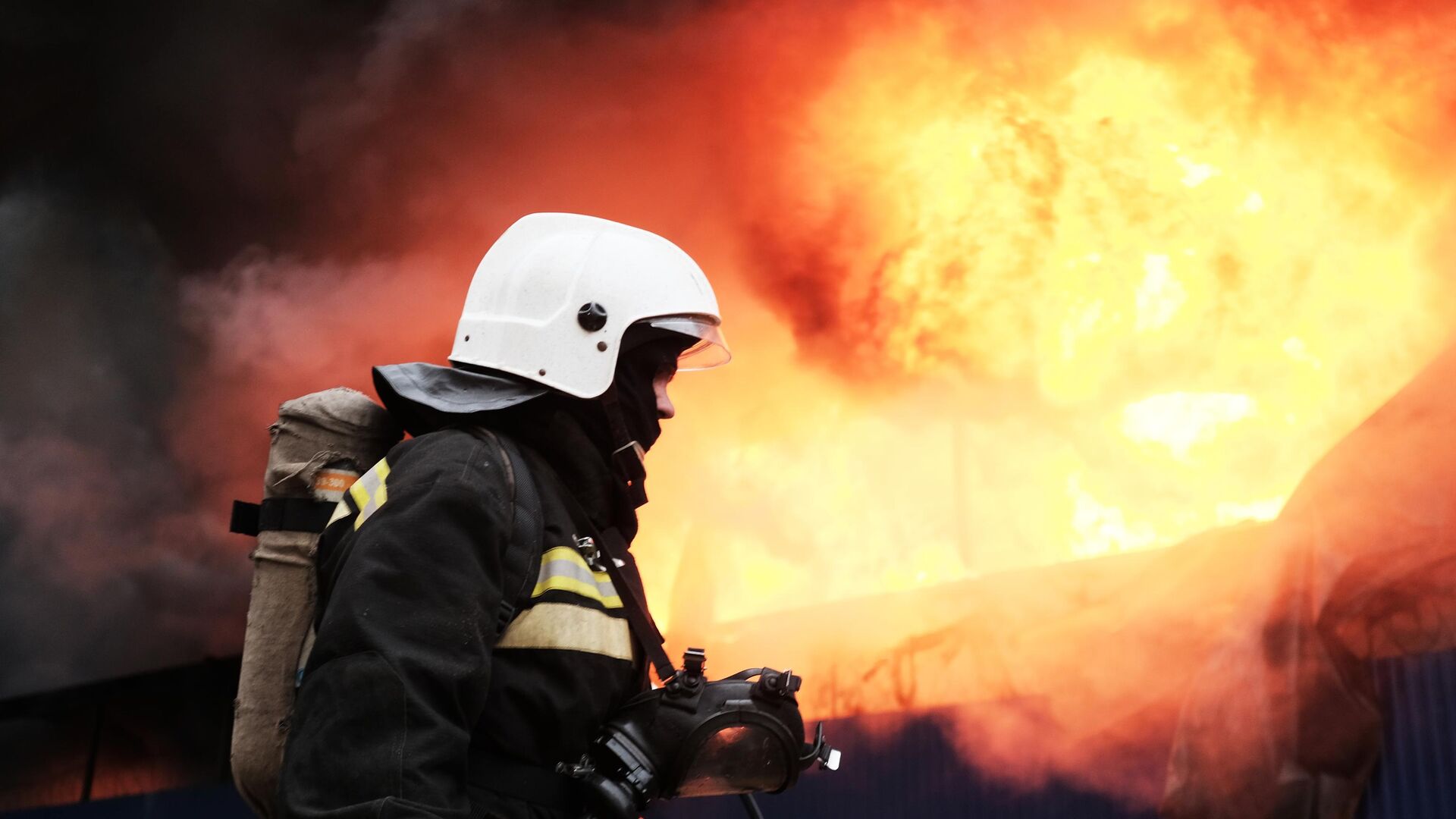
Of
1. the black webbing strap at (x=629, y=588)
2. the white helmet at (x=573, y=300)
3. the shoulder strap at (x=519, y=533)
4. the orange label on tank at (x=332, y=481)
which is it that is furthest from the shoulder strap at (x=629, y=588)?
the orange label on tank at (x=332, y=481)

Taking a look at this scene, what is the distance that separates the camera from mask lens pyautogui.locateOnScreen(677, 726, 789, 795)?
7.57ft

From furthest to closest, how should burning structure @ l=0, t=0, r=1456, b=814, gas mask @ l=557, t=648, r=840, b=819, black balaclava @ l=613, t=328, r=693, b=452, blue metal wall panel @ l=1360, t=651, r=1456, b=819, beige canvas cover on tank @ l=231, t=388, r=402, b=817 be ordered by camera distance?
burning structure @ l=0, t=0, r=1456, b=814 < blue metal wall panel @ l=1360, t=651, r=1456, b=819 < black balaclava @ l=613, t=328, r=693, b=452 < beige canvas cover on tank @ l=231, t=388, r=402, b=817 < gas mask @ l=557, t=648, r=840, b=819

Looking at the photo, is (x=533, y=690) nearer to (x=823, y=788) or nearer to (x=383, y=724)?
(x=383, y=724)

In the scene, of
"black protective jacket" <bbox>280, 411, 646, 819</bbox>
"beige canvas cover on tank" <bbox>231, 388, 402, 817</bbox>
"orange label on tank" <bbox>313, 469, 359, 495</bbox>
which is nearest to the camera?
"black protective jacket" <bbox>280, 411, 646, 819</bbox>

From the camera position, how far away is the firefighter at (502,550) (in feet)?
5.97

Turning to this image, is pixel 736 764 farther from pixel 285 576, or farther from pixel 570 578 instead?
pixel 285 576

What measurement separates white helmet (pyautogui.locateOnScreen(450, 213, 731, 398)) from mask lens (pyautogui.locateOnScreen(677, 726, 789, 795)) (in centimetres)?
75

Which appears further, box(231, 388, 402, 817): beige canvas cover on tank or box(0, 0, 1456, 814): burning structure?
box(0, 0, 1456, 814): burning structure

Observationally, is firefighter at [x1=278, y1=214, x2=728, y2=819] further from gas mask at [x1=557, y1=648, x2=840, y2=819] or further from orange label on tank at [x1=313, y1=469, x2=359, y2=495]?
orange label on tank at [x1=313, y1=469, x2=359, y2=495]

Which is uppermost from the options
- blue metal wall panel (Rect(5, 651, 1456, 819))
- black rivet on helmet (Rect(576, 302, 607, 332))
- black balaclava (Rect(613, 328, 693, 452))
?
black rivet on helmet (Rect(576, 302, 607, 332))

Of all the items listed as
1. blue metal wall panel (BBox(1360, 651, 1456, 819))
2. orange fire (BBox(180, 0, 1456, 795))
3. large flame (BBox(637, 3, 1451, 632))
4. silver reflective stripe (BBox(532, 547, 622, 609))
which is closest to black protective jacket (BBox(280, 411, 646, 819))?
silver reflective stripe (BBox(532, 547, 622, 609))

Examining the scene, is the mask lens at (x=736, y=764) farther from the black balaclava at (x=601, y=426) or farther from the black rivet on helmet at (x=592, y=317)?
the black rivet on helmet at (x=592, y=317)

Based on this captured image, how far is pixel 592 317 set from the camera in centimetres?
259

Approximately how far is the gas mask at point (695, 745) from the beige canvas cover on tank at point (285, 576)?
59cm
